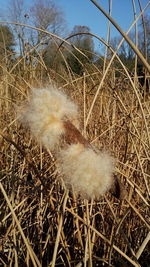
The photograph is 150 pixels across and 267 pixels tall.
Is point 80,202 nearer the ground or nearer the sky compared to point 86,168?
nearer the ground

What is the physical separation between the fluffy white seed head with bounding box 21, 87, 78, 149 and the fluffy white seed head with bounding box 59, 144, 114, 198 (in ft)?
0.08

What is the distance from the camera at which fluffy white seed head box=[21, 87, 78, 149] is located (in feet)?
0.98

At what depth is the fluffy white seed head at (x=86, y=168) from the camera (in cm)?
31

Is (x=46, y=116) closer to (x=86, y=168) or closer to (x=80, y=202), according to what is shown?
(x=86, y=168)

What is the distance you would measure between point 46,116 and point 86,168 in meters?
0.07

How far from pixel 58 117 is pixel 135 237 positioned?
511 millimetres

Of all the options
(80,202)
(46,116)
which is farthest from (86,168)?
(80,202)

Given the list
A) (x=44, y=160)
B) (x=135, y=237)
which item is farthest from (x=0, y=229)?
(x=135, y=237)

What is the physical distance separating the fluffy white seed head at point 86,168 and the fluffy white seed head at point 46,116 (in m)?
0.02

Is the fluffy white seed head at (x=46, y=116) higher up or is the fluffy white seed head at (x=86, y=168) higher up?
the fluffy white seed head at (x=46, y=116)

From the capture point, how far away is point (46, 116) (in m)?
0.30

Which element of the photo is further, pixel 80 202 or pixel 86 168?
pixel 80 202

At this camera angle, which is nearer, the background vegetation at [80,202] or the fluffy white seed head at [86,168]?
the fluffy white seed head at [86,168]

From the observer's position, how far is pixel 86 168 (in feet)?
1.03
